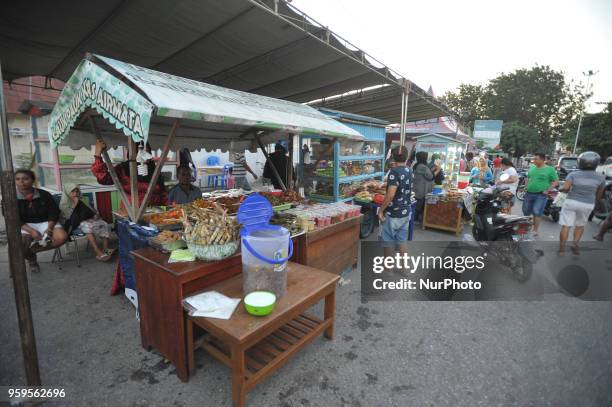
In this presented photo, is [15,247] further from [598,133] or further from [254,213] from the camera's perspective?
[598,133]

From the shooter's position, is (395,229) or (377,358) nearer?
(377,358)

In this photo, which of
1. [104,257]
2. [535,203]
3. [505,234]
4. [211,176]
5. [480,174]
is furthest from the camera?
[211,176]

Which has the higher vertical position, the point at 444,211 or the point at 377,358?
the point at 444,211

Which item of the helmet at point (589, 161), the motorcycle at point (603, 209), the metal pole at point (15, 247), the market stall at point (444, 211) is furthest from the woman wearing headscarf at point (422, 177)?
the metal pole at point (15, 247)

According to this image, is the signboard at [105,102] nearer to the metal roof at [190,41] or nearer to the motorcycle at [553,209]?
the metal roof at [190,41]

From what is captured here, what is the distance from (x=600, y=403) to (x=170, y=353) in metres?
3.36

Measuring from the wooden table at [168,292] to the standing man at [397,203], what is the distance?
8.07 ft

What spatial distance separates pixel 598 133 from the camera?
26.5 meters

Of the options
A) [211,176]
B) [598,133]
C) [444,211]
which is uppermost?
[598,133]

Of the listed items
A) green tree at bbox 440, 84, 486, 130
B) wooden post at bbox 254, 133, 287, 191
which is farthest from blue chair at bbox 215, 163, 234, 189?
green tree at bbox 440, 84, 486, 130

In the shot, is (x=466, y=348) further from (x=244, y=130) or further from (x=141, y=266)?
(x=244, y=130)

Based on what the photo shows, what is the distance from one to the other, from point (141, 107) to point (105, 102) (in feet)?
1.72

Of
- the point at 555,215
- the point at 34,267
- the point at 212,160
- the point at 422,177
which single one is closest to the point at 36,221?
the point at 34,267

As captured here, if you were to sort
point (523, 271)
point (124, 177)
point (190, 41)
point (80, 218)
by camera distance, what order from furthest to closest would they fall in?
1. point (80, 218)
2. point (190, 41)
3. point (523, 271)
4. point (124, 177)
